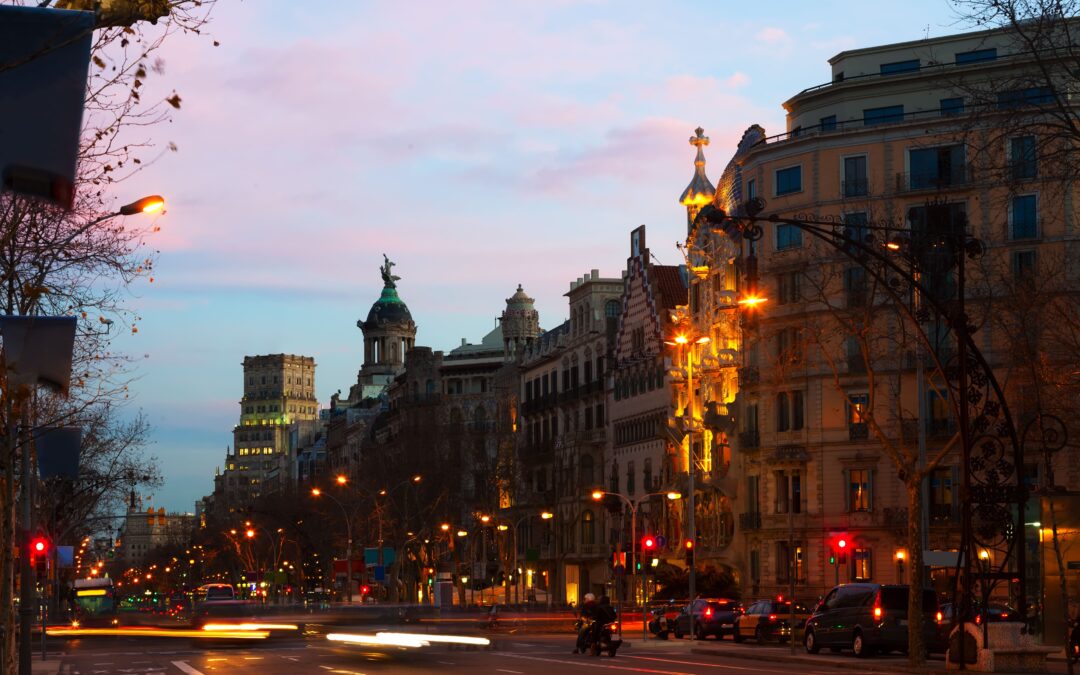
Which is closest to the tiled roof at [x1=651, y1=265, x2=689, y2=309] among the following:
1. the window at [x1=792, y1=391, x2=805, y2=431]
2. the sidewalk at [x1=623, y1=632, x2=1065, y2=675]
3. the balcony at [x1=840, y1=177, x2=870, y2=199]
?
the window at [x1=792, y1=391, x2=805, y2=431]

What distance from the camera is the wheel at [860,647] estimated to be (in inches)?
1671

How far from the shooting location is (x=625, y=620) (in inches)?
2931

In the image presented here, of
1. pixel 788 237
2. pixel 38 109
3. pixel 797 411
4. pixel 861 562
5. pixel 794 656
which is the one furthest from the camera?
pixel 788 237

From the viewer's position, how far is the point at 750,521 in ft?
248

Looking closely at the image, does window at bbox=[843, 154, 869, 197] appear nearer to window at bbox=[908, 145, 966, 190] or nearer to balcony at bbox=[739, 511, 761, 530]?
window at bbox=[908, 145, 966, 190]

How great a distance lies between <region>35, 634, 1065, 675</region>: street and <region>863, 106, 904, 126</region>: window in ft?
90.5

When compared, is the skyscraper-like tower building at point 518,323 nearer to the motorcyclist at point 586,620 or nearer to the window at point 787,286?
the window at point 787,286

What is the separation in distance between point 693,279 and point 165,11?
239 ft

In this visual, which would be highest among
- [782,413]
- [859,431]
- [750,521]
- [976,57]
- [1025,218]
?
[976,57]

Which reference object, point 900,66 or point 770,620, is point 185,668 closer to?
Answer: point 770,620

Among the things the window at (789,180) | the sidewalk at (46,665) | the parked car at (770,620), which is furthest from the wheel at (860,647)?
the window at (789,180)

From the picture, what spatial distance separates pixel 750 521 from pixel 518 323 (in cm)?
6491

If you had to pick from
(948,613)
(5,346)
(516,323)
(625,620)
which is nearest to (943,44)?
(625,620)

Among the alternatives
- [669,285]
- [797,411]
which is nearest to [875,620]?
[797,411]
